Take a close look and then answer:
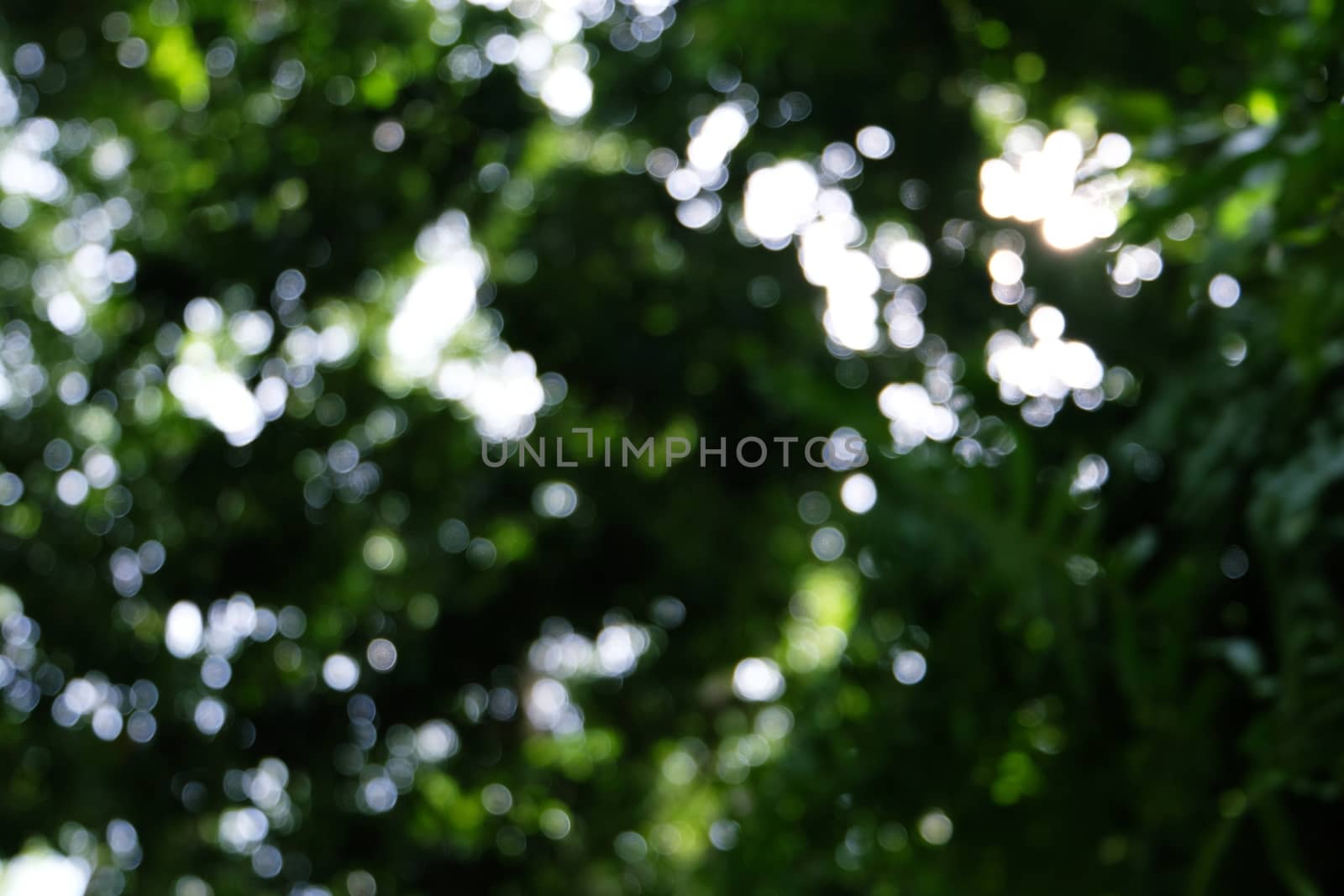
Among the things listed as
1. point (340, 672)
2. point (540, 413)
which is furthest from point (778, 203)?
point (340, 672)

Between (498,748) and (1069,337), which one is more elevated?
(1069,337)

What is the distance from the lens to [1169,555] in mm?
971

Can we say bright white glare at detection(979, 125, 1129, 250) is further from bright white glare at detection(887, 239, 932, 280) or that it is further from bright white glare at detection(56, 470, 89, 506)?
bright white glare at detection(56, 470, 89, 506)

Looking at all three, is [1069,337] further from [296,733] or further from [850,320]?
[296,733]

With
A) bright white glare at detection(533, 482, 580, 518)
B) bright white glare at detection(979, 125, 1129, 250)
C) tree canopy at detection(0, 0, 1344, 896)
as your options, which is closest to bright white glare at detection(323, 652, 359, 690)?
tree canopy at detection(0, 0, 1344, 896)

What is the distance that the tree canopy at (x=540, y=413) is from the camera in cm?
109

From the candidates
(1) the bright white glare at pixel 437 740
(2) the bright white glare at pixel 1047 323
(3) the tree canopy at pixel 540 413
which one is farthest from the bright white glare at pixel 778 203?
(1) the bright white glare at pixel 437 740

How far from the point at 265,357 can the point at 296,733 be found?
432 mm

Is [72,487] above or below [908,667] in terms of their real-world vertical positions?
below

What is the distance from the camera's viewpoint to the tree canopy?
109 cm

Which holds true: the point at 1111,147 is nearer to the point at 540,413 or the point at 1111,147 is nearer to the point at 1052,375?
the point at 1052,375

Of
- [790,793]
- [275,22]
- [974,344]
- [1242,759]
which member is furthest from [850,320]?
[275,22]

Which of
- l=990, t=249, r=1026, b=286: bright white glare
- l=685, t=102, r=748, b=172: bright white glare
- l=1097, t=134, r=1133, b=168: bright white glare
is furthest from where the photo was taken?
l=685, t=102, r=748, b=172: bright white glare

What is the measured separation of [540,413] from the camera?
→ 1.45 metres
